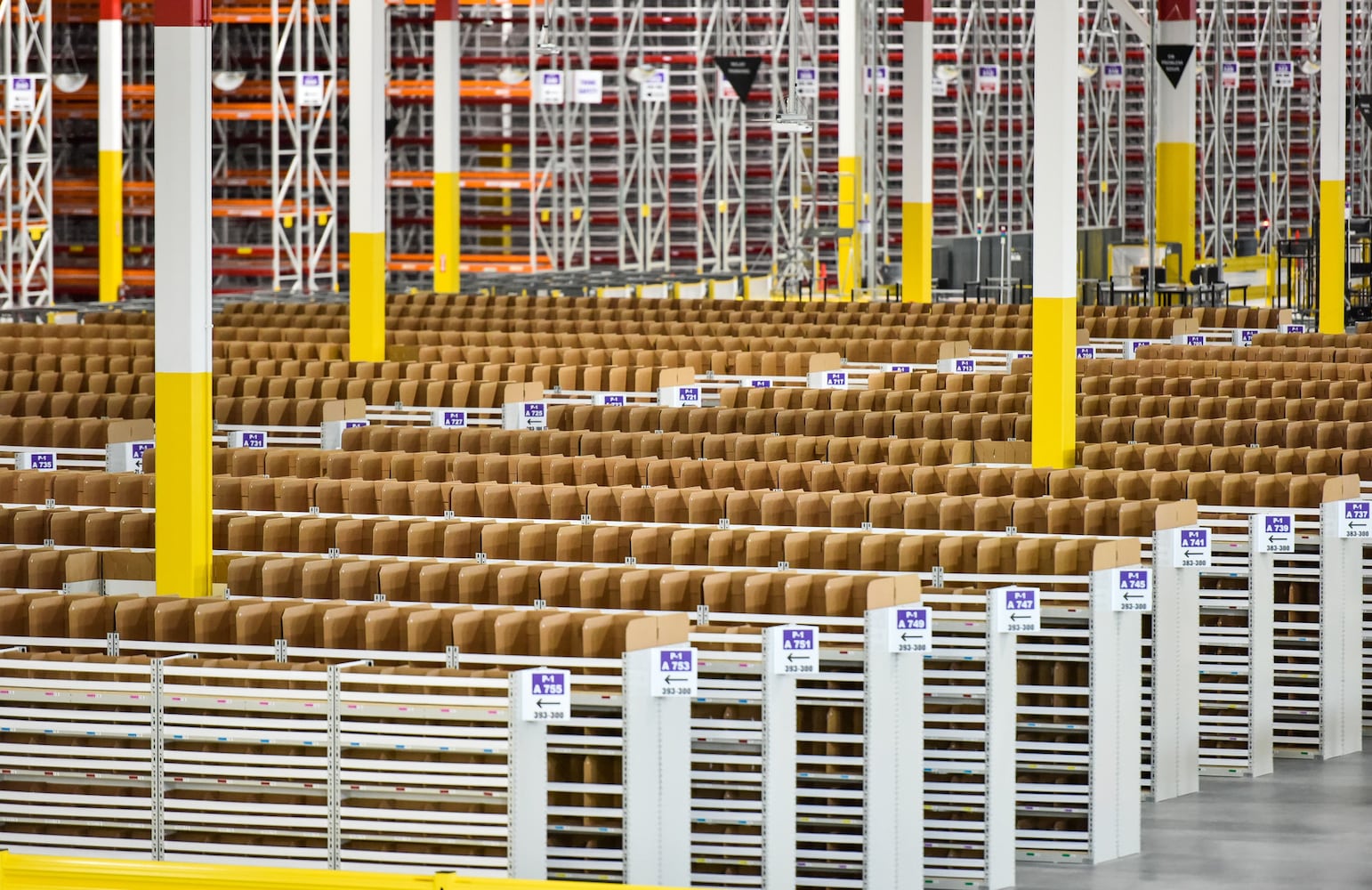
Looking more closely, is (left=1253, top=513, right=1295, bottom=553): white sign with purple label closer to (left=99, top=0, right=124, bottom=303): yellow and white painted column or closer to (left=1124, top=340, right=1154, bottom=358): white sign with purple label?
(left=1124, top=340, right=1154, bottom=358): white sign with purple label

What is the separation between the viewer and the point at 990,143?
36.0m

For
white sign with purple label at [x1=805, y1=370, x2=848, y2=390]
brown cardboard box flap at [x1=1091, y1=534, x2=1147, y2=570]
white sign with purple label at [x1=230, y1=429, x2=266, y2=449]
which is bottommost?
brown cardboard box flap at [x1=1091, y1=534, x2=1147, y2=570]

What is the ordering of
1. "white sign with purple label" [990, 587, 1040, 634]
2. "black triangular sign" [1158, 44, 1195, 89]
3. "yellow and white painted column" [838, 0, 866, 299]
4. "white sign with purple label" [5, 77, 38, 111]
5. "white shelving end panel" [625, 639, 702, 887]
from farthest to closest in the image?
"black triangular sign" [1158, 44, 1195, 89], "yellow and white painted column" [838, 0, 866, 299], "white sign with purple label" [5, 77, 38, 111], "white sign with purple label" [990, 587, 1040, 634], "white shelving end panel" [625, 639, 702, 887]

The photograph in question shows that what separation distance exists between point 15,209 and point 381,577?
68.3ft

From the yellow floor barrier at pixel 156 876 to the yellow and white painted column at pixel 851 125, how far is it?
2211 cm

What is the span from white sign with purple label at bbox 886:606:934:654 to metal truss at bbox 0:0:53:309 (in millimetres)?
19720

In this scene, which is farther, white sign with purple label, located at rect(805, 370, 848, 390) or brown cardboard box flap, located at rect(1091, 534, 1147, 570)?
white sign with purple label, located at rect(805, 370, 848, 390)

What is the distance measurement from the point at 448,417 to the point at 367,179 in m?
3.96

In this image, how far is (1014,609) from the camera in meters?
9.39

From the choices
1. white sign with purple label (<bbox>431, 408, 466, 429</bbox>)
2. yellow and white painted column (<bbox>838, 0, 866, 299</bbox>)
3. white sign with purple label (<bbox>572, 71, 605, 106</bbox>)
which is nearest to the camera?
white sign with purple label (<bbox>431, 408, 466, 429</bbox>)

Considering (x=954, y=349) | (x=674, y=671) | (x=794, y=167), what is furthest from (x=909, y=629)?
(x=794, y=167)

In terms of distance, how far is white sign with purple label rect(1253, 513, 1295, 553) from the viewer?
10.9 meters

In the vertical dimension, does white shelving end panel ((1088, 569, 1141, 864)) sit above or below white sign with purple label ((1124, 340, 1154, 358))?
below

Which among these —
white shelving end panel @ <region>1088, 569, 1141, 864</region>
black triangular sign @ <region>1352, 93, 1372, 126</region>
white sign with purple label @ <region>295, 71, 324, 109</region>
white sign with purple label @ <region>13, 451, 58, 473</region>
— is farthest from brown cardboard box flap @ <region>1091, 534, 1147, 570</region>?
black triangular sign @ <region>1352, 93, 1372, 126</region>
